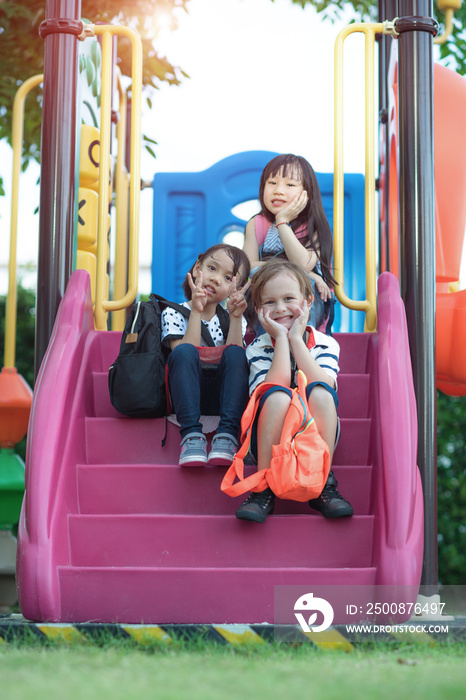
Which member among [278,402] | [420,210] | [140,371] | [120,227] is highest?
[120,227]

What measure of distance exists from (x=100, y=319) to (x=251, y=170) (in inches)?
108

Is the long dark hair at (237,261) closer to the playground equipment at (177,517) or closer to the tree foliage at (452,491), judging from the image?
the playground equipment at (177,517)

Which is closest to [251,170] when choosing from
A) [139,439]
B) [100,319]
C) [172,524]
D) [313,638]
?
[100,319]

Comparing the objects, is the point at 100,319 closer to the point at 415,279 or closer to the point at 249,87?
the point at 415,279

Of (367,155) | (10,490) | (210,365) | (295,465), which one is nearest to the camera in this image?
(295,465)

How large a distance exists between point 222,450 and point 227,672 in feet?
3.22

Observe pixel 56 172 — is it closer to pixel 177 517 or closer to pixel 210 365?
pixel 210 365

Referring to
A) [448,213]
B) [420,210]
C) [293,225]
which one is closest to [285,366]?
[420,210]

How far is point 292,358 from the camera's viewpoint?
109 inches

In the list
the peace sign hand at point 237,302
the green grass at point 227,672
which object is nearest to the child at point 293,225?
the peace sign hand at point 237,302

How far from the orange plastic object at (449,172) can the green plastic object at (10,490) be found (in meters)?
2.52

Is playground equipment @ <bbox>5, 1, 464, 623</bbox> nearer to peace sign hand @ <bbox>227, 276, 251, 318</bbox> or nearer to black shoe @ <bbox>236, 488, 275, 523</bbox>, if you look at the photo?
black shoe @ <bbox>236, 488, 275, 523</bbox>

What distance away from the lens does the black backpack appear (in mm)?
2773

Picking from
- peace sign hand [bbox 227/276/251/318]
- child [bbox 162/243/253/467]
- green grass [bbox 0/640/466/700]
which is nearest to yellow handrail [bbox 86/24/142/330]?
child [bbox 162/243/253/467]
